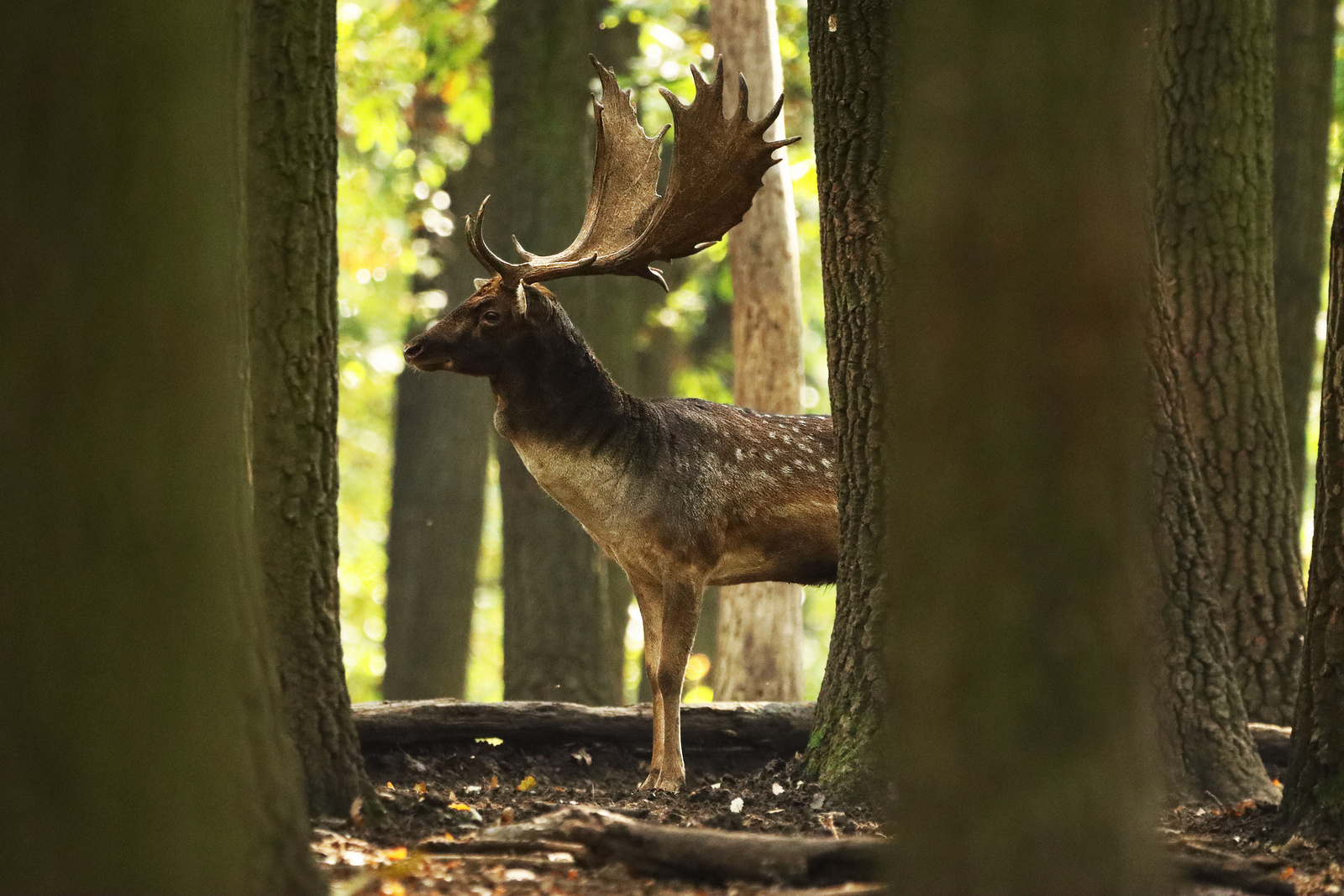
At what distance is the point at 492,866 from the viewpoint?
205 inches

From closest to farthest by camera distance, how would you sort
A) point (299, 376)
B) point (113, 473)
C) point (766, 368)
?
point (113, 473) → point (299, 376) → point (766, 368)

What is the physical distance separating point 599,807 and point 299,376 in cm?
228

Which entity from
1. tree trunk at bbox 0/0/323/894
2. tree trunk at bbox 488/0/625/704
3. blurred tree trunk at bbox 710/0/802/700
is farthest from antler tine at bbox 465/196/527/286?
tree trunk at bbox 0/0/323/894

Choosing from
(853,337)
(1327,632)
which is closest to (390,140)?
(853,337)

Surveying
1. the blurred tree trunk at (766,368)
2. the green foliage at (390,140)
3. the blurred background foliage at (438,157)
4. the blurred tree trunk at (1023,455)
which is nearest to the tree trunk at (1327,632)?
the blurred tree trunk at (1023,455)

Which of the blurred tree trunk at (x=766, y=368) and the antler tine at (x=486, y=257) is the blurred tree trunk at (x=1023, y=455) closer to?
the antler tine at (x=486, y=257)

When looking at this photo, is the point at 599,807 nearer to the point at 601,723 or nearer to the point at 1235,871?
the point at 601,723

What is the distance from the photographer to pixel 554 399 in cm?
878

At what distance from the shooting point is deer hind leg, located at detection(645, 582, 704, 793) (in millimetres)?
8305

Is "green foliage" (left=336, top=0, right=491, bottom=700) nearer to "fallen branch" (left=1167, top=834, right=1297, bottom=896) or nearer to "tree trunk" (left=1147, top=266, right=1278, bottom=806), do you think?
"tree trunk" (left=1147, top=266, right=1278, bottom=806)

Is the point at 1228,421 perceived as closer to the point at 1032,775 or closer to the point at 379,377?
the point at 1032,775

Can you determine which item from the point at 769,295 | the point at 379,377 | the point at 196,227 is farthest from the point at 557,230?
the point at 379,377

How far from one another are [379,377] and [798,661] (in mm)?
12314

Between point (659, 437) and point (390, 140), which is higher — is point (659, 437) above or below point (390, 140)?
below
